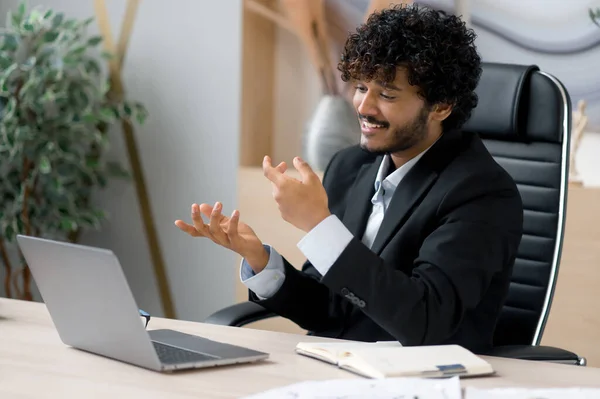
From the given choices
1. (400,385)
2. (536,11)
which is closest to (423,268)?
(400,385)

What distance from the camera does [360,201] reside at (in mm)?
1773

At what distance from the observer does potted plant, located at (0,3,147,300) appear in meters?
3.18

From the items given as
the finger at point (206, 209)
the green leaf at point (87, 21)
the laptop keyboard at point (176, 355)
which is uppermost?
the green leaf at point (87, 21)

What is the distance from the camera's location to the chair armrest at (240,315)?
1746 millimetres

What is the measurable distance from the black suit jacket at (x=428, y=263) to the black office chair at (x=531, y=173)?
16cm

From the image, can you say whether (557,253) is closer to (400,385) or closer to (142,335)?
(400,385)

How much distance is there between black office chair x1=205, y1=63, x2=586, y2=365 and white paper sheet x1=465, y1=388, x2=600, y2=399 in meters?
0.73

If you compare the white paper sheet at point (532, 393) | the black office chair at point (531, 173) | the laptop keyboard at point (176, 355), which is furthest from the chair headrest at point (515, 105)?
the laptop keyboard at point (176, 355)

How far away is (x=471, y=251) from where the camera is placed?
1476mm

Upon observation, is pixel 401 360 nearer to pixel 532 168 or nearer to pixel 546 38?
pixel 532 168

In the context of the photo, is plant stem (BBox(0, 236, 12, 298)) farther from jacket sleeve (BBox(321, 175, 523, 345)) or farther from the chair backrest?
jacket sleeve (BBox(321, 175, 523, 345))

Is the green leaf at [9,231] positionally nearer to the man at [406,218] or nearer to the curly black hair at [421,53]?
the man at [406,218]

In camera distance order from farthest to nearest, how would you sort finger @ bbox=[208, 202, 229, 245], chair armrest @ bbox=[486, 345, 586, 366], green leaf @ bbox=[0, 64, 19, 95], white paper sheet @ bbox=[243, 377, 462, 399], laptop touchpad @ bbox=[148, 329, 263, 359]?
green leaf @ bbox=[0, 64, 19, 95] → chair armrest @ bbox=[486, 345, 586, 366] → finger @ bbox=[208, 202, 229, 245] → laptop touchpad @ bbox=[148, 329, 263, 359] → white paper sheet @ bbox=[243, 377, 462, 399]

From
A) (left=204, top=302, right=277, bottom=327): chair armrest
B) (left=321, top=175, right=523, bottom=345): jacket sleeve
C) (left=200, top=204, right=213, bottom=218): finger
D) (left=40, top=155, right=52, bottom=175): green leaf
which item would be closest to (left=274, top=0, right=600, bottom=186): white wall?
(left=40, top=155, right=52, bottom=175): green leaf
